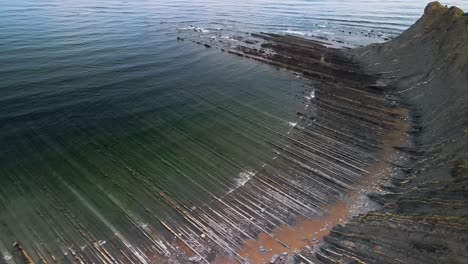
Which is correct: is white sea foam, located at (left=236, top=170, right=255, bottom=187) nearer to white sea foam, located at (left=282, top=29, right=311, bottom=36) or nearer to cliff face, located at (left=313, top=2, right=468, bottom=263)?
cliff face, located at (left=313, top=2, right=468, bottom=263)

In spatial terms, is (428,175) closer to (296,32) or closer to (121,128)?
(121,128)

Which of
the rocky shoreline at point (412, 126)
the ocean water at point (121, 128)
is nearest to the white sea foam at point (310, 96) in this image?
the ocean water at point (121, 128)

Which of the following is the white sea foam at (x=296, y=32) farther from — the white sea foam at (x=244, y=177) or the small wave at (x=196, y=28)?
the white sea foam at (x=244, y=177)

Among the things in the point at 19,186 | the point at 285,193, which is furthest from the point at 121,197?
the point at 285,193

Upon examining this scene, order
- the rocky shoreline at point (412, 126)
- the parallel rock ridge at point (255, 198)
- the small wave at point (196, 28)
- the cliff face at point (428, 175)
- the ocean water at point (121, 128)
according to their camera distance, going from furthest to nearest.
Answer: the small wave at point (196, 28) → the ocean water at point (121, 128) → the parallel rock ridge at point (255, 198) → the rocky shoreline at point (412, 126) → the cliff face at point (428, 175)

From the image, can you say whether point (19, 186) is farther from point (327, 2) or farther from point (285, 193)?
point (327, 2)

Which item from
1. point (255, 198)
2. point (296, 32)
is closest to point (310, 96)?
point (255, 198)
